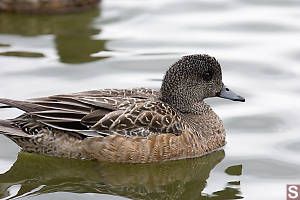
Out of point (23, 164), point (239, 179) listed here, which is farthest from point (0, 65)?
point (239, 179)

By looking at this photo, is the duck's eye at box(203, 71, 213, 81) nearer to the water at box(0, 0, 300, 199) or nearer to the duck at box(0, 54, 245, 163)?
the duck at box(0, 54, 245, 163)

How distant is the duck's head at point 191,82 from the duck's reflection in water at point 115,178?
0.64m

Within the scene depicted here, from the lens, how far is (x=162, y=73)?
33.3ft

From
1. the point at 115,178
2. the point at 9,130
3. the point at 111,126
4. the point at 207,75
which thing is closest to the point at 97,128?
the point at 111,126

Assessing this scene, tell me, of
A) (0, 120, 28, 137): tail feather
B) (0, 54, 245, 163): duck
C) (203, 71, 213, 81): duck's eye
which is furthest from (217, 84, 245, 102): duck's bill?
(0, 120, 28, 137): tail feather

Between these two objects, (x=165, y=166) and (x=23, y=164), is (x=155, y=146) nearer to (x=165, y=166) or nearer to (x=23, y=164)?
(x=165, y=166)

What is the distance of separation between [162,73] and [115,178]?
8.88 feet

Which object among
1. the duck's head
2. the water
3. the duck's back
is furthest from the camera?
the duck's head

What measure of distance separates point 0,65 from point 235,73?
10.1 ft

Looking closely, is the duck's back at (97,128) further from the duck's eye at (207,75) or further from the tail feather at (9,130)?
the duck's eye at (207,75)

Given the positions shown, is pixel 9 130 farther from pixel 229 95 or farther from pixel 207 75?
pixel 229 95

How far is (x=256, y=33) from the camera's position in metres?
11.5

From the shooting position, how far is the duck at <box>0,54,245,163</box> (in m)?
7.76

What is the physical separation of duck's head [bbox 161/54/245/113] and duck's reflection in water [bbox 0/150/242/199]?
0.64 m
